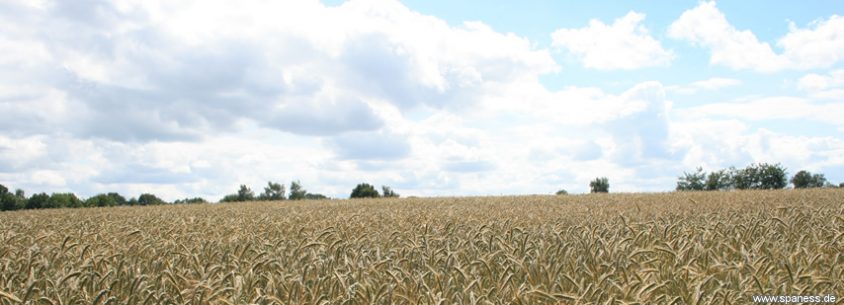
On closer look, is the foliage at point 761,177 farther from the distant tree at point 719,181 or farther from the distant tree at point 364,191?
the distant tree at point 364,191

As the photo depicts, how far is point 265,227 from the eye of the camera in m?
10.4

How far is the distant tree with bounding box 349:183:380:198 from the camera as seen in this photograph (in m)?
49.7

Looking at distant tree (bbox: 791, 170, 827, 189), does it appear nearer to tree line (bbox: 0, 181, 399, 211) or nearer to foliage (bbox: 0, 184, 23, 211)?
tree line (bbox: 0, 181, 399, 211)

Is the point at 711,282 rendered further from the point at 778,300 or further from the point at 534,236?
the point at 534,236

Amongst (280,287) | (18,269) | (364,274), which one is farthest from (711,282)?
(18,269)

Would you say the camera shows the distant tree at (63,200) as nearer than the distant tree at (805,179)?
Yes

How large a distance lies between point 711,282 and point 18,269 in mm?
6171

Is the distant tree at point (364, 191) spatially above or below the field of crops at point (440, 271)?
above

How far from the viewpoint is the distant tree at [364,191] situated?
4972 cm

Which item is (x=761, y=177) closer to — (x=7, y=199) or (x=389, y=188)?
(x=389, y=188)

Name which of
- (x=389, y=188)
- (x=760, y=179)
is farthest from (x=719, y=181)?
(x=389, y=188)

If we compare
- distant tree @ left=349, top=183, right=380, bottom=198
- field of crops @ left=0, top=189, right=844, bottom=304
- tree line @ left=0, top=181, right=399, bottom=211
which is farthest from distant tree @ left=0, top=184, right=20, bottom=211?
field of crops @ left=0, top=189, right=844, bottom=304

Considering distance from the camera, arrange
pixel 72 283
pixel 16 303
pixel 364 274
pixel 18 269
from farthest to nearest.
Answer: pixel 18 269 < pixel 364 274 < pixel 72 283 < pixel 16 303

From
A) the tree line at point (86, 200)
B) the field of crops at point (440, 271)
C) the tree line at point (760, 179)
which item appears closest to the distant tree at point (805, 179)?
the tree line at point (760, 179)
